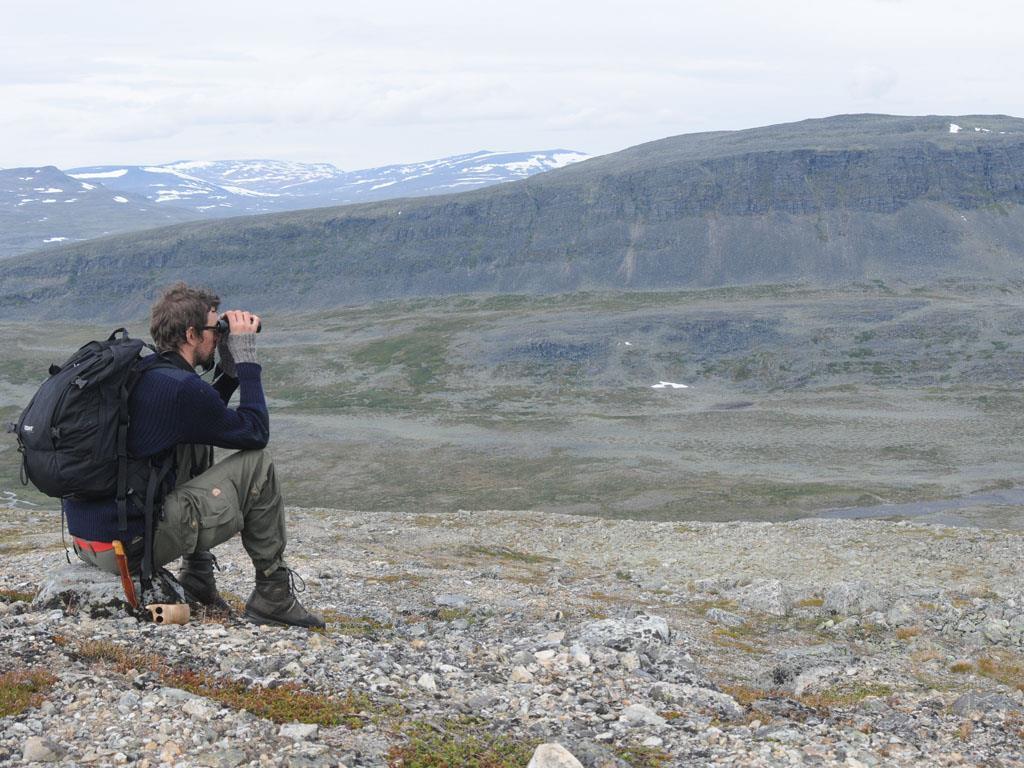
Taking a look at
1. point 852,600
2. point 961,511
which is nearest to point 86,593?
point 852,600

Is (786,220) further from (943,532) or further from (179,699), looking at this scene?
(179,699)

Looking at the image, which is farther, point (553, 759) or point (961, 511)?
point (961, 511)

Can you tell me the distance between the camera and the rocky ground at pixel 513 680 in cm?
681

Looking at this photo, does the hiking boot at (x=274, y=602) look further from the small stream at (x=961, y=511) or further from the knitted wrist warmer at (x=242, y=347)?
the small stream at (x=961, y=511)

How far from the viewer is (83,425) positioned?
7848 millimetres

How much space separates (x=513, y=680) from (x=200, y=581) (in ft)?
11.7

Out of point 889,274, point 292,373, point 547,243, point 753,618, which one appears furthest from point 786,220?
point 753,618

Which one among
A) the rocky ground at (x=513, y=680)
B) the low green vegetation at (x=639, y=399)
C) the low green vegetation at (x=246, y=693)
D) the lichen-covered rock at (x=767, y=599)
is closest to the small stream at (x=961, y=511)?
the low green vegetation at (x=639, y=399)

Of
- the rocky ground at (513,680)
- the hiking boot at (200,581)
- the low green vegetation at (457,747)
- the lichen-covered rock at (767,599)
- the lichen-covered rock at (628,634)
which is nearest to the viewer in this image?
the low green vegetation at (457,747)

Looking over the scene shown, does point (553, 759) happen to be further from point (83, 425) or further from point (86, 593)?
point (86, 593)

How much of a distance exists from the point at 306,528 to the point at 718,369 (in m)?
88.8

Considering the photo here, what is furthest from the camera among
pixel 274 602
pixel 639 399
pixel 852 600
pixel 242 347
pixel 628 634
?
pixel 639 399

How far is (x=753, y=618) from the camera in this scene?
53.3 ft

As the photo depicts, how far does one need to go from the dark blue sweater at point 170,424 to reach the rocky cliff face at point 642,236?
153086 millimetres
